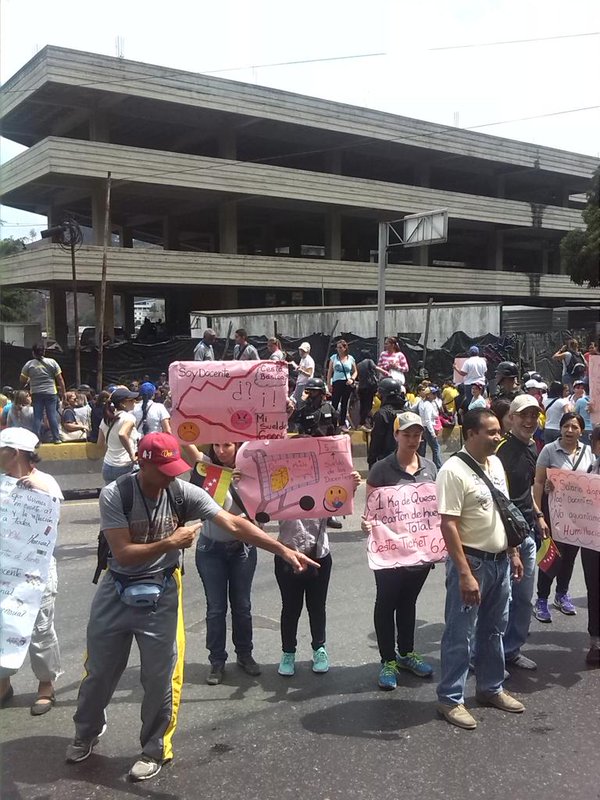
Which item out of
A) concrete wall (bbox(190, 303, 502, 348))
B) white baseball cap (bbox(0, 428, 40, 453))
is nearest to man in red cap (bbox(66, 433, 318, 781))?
white baseball cap (bbox(0, 428, 40, 453))

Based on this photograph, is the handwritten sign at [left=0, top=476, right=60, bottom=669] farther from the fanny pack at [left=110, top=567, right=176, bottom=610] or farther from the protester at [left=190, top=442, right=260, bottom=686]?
the protester at [left=190, top=442, right=260, bottom=686]

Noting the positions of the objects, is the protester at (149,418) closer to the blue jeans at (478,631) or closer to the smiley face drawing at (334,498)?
the smiley face drawing at (334,498)

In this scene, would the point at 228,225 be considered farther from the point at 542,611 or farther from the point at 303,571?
the point at 303,571

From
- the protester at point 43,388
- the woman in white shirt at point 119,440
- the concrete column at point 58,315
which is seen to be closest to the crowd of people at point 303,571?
the woman in white shirt at point 119,440

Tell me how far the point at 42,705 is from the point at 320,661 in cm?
169

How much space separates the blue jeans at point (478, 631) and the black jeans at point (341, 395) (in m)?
8.75

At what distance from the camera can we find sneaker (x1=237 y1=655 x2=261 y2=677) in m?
4.37

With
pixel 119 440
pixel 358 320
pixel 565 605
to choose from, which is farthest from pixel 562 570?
pixel 358 320

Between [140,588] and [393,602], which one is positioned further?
[393,602]

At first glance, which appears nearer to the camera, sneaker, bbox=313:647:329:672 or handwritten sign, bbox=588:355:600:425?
sneaker, bbox=313:647:329:672

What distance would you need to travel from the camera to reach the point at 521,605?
4465 mm

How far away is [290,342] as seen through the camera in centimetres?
1814

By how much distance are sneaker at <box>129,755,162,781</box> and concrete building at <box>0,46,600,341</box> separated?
59.6ft

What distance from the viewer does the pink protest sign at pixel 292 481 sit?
424cm
